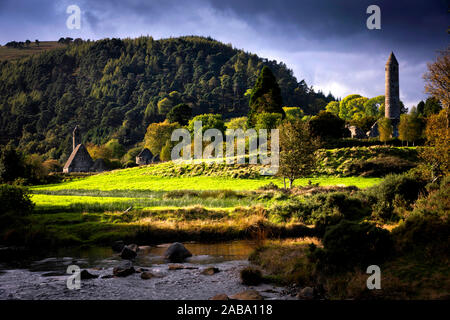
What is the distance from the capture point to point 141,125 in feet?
599

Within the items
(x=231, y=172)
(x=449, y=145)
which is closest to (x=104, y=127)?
(x=231, y=172)

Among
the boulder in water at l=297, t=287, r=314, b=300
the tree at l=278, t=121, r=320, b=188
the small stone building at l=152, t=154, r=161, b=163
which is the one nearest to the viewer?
the boulder in water at l=297, t=287, r=314, b=300

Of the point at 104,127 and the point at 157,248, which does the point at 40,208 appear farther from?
the point at 104,127

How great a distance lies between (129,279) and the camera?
1430 centimetres

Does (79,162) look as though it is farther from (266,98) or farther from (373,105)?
(373,105)

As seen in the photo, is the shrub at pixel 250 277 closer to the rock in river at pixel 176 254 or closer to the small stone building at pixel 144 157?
the rock in river at pixel 176 254

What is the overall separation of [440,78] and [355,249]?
1885 cm

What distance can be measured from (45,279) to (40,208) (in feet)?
52.4

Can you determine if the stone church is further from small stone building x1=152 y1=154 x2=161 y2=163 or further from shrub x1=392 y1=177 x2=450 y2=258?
→ shrub x1=392 y1=177 x2=450 y2=258

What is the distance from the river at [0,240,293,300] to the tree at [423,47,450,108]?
707 inches

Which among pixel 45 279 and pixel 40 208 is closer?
pixel 45 279

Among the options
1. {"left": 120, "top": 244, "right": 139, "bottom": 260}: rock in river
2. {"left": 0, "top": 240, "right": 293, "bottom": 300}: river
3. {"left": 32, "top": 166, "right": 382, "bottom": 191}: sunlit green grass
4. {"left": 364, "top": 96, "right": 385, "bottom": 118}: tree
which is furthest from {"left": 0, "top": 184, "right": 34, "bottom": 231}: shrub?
{"left": 364, "top": 96, "right": 385, "bottom": 118}: tree

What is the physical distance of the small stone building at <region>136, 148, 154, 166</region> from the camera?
109 metres

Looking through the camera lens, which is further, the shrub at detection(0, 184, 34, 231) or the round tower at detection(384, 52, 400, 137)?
the round tower at detection(384, 52, 400, 137)
